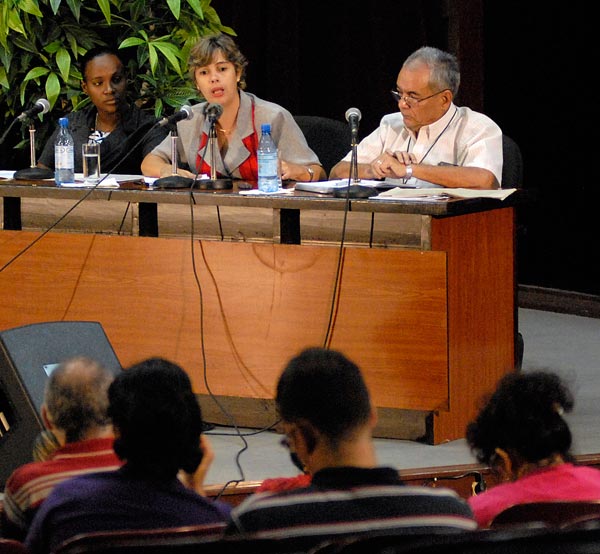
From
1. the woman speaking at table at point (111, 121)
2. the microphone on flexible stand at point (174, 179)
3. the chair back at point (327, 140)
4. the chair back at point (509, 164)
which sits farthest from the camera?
the woman speaking at table at point (111, 121)

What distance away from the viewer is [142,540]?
4.70 ft

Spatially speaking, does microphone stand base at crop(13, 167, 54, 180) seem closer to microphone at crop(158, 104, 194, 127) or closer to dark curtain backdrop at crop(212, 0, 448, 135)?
microphone at crop(158, 104, 194, 127)

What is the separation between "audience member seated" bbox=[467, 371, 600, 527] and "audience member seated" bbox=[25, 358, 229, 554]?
0.44 m

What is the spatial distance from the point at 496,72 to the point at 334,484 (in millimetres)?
4812

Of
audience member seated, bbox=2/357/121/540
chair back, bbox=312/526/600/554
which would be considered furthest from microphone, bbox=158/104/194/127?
chair back, bbox=312/526/600/554

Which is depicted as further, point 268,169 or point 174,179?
point 174,179

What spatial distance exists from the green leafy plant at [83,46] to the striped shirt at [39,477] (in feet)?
12.1

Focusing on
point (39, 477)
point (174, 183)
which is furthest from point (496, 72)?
point (39, 477)

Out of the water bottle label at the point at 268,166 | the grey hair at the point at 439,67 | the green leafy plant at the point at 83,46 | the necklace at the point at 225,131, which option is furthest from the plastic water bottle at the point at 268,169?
the green leafy plant at the point at 83,46

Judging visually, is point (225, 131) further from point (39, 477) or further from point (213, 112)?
point (39, 477)

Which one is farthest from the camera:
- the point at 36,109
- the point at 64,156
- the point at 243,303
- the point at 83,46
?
the point at 83,46

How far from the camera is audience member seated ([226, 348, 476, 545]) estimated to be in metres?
1.62

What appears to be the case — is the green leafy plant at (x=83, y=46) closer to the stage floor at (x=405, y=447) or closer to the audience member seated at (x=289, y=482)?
the stage floor at (x=405, y=447)

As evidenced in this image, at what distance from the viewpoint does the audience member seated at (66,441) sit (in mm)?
2020
